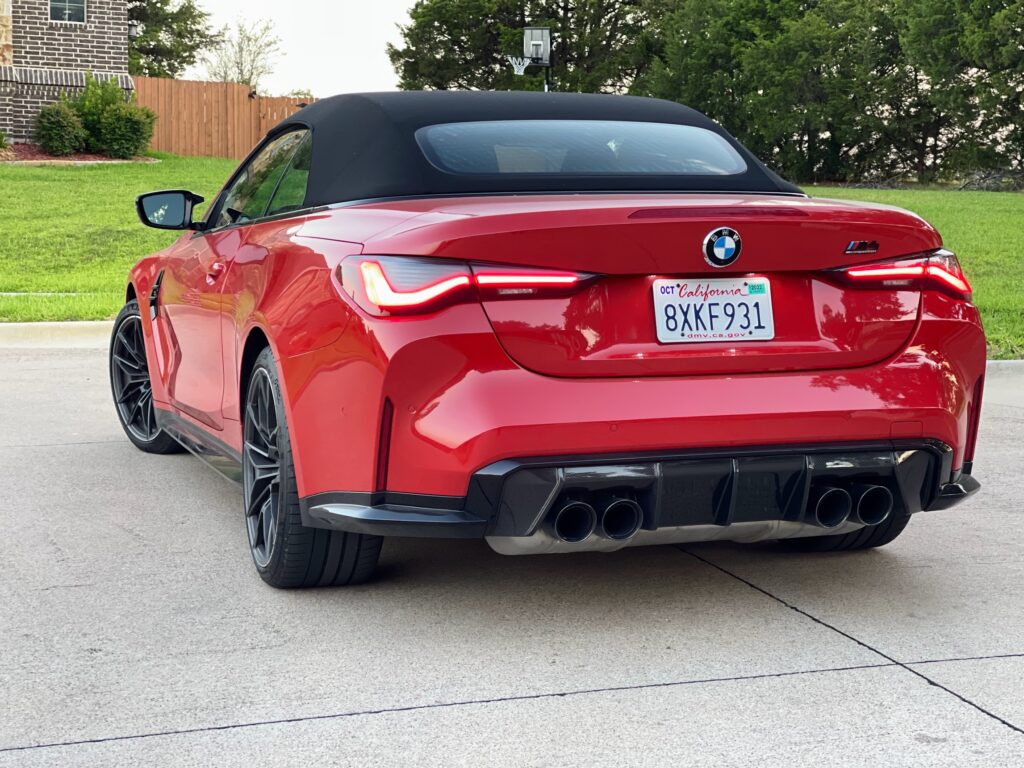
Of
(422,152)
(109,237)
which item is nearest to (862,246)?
(422,152)

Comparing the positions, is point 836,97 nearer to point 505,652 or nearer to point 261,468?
point 261,468

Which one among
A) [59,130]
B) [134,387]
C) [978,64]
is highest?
[978,64]

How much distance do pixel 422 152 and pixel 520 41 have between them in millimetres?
56786

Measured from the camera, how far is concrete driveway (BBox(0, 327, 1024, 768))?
10.6 ft

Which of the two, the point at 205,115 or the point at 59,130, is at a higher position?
the point at 205,115

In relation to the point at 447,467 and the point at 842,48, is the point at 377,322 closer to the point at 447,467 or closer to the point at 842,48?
the point at 447,467

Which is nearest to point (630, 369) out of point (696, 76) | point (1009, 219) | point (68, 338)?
point (68, 338)

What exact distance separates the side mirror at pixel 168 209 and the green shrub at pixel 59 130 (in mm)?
27037

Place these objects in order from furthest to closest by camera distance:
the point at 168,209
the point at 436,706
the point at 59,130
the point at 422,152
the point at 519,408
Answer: the point at 59,130, the point at 168,209, the point at 422,152, the point at 519,408, the point at 436,706

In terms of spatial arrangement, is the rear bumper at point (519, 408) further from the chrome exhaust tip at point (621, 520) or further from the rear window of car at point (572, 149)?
the rear window of car at point (572, 149)

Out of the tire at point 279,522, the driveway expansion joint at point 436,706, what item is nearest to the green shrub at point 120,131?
the tire at point 279,522

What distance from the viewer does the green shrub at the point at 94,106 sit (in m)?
32.0

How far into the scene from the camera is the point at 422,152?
458cm

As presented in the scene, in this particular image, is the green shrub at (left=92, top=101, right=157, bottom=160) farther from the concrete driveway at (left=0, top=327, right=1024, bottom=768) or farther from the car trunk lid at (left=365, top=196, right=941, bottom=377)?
the car trunk lid at (left=365, top=196, right=941, bottom=377)
